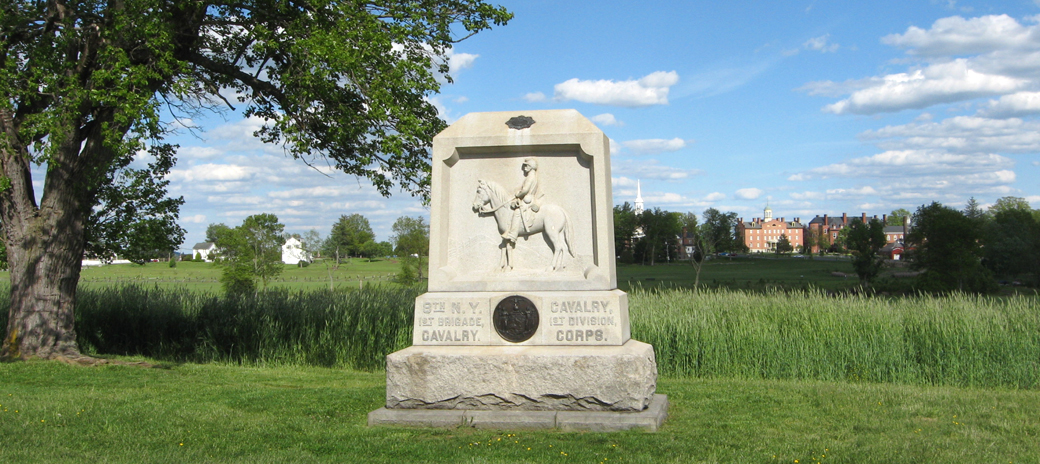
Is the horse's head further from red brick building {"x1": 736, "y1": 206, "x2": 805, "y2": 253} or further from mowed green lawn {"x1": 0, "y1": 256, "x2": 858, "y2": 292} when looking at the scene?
red brick building {"x1": 736, "y1": 206, "x2": 805, "y2": 253}

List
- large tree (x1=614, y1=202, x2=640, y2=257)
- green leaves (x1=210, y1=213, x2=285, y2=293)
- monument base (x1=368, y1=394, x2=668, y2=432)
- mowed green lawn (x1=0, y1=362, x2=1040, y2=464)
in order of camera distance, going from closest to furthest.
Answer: mowed green lawn (x1=0, y1=362, x2=1040, y2=464) < monument base (x1=368, y1=394, x2=668, y2=432) < green leaves (x1=210, y1=213, x2=285, y2=293) < large tree (x1=614, y1=202, x2=640, y2=257)

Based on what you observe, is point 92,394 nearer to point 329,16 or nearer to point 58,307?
point 58,307

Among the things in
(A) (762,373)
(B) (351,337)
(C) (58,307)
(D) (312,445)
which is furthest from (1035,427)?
(C) (58,307)

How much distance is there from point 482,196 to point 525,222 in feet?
1.49

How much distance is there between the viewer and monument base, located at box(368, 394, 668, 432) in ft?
19.7

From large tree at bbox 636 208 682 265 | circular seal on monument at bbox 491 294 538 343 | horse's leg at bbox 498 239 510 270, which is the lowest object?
circular seal on monument at bbox 491 294 538 343

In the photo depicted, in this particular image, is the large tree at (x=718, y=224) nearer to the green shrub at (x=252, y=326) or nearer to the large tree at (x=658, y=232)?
the large tree at (x=658, y=232)

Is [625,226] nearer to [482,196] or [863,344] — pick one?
[863,344]

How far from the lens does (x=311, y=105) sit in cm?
1131

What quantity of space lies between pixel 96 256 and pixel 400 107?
6.25 metres

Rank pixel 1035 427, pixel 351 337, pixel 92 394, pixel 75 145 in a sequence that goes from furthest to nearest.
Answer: pixel 351 337, pixel 75 145, pixel 92 394, pixel 1035 427

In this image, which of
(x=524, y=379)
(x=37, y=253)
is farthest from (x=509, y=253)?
(x=37, y=253)

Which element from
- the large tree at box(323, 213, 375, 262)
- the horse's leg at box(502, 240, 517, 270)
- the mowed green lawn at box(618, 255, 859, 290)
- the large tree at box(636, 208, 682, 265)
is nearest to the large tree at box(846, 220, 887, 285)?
the mowed green lawn at box(618, 255, 859, 290)

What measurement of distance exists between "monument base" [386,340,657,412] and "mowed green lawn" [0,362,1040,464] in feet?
1.32
